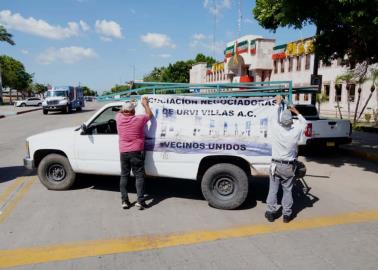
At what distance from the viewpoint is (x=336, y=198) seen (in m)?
6.73

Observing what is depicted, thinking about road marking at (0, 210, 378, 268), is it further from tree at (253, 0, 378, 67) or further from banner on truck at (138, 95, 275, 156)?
tree at (253, 0, 378, 67)

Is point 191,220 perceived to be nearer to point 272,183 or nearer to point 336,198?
point 272,183

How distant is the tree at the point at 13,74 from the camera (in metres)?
68.8

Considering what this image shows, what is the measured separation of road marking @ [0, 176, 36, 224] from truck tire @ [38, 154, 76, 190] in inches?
18.4

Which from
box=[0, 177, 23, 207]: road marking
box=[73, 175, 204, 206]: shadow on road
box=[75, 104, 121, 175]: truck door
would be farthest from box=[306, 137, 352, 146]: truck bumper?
box=[0, 177, 23, 207]: road marking

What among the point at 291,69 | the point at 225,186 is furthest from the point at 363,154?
the point at 291,69

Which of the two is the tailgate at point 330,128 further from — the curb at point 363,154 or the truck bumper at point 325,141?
the curb at point 363,154

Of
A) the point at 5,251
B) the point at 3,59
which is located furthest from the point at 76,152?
the point at 3,59

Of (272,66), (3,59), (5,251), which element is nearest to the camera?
(5,251)

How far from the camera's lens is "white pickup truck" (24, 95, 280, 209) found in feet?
19.5

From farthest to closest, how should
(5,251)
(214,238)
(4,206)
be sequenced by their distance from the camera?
(4,206) → (214,238) → (5,251)

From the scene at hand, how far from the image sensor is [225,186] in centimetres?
606

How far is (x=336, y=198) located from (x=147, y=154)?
3524mm

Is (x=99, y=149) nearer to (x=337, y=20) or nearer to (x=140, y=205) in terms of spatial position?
(x=140, y=205)
